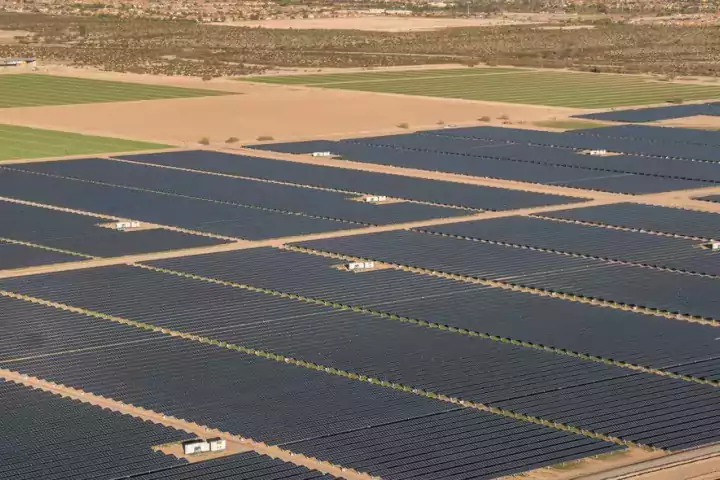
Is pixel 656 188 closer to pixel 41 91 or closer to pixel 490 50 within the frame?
Result: pixel 41 91

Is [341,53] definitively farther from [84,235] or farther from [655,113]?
[84,235]

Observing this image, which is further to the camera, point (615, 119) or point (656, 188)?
point (615, 119)

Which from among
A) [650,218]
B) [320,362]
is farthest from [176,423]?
[650,218]

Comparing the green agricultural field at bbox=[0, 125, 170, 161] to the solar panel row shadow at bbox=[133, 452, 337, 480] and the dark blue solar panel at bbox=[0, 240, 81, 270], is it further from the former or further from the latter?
the solar panel row shadow at bbox=[133, 452, 337, 480]

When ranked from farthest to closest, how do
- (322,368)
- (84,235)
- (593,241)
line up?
(84,235) → (593,241) → (322,368)

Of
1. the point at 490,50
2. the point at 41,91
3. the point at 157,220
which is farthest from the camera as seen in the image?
the point at 490,50

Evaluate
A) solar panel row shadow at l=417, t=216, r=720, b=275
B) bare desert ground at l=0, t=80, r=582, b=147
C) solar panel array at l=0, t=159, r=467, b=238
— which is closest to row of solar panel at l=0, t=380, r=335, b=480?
solar panel array at l=0, t=159, r=467, b=238

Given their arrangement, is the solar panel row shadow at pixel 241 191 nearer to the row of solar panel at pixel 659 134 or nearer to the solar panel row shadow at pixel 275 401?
the solar panel row shadow at pixel 275 401

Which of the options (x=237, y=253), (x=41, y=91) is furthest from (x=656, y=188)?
(x=41, y=91)
